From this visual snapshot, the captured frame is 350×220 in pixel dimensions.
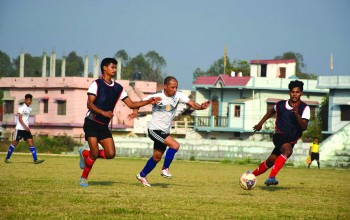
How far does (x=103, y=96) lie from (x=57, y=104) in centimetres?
6536

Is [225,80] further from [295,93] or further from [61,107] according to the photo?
[295,93]

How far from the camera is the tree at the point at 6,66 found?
138375mm

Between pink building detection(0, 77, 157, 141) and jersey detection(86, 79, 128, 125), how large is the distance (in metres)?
59.7

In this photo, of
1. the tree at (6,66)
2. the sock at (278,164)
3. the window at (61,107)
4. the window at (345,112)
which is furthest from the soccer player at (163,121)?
the tree at (6,66)

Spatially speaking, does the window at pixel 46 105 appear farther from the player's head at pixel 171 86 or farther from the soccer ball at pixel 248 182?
the soccer ball at pixel 248 182

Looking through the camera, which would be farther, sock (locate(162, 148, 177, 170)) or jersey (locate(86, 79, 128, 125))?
sock (locate(162, 148, 177, 170))

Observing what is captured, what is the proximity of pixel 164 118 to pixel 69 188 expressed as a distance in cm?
276

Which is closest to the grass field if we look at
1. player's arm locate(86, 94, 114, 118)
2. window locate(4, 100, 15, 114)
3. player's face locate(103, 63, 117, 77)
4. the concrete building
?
player's arm locate(86, 94, 114, 118)

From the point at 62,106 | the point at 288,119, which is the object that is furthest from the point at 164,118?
the point at 62,106

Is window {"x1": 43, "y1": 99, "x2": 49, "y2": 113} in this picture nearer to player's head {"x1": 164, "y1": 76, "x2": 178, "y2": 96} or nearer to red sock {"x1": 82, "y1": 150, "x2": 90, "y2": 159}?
red sock {"x1": 82, "y1": 150, "x2": 90, "y2": 159}

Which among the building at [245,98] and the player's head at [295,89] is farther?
the building at [245,98]

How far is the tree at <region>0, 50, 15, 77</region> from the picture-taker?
138375mm

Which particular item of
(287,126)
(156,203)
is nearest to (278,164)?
(287,126)

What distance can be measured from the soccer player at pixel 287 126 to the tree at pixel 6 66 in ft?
408
